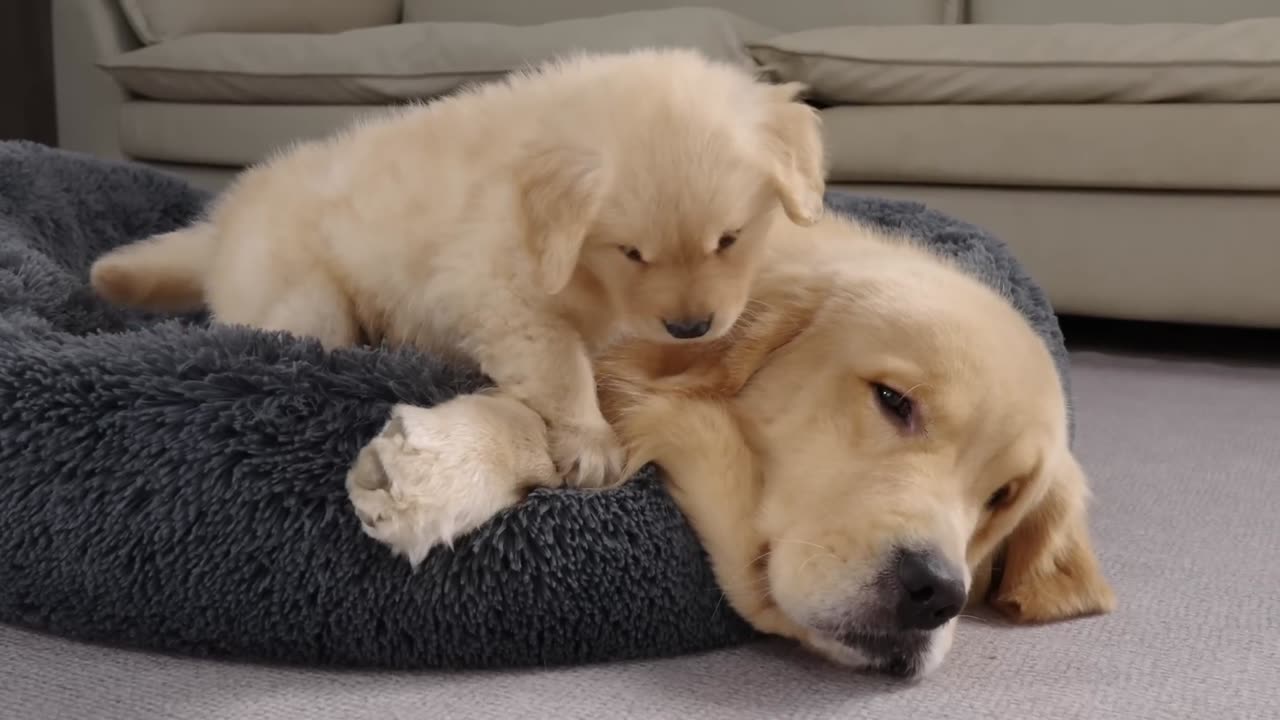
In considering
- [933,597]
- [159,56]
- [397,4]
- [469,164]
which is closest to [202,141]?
[159,56]

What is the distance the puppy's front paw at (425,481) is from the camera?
1039 millimetres

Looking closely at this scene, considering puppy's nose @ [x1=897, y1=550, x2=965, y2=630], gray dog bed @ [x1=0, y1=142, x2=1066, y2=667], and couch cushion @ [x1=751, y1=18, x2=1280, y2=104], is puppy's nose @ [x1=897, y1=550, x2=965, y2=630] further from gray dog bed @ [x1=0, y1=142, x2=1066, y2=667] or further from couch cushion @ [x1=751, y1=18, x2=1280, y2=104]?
couch cushion @ [x1=751, y1=18, x2=1280, y2=104]

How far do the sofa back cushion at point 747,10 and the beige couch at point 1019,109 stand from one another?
57cm

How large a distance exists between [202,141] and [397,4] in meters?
1.37

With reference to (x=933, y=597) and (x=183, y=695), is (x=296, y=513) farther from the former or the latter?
(x=933, y=597)

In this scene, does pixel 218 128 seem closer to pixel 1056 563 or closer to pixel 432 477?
pixel 432 477

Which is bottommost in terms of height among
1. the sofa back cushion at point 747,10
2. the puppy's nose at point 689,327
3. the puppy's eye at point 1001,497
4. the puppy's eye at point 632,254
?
the puppy's eye at point 1001,497

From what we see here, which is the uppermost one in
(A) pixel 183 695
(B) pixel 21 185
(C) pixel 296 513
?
(B) pixel 21 185

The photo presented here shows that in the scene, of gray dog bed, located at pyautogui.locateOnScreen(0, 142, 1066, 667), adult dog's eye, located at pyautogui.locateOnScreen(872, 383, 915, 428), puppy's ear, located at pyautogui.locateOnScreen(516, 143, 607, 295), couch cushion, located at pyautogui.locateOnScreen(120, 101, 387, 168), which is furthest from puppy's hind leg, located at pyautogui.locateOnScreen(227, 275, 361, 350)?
couch cushion, located at pyautogui.locateOnScreen(120, 101, 387, 168)

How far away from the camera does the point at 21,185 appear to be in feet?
6.50

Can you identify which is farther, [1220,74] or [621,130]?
[1220,74]

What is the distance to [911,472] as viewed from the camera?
3.59ft

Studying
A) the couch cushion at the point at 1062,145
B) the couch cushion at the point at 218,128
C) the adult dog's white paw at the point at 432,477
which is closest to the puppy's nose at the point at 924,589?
the adult dog's white paw at the point at 432,477

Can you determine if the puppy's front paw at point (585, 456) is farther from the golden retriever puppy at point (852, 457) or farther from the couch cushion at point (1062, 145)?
the couch cushion at point (1062, 145)
